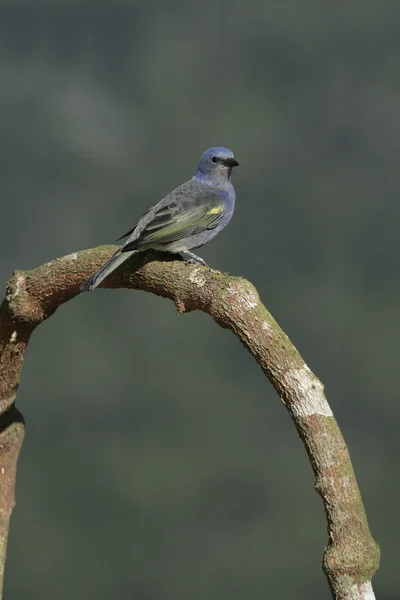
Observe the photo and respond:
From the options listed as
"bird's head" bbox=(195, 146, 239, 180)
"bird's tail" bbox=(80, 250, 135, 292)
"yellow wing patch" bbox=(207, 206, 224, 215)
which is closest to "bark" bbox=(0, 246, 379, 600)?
"bird's tail" bbox=(80, 250, 135, 292)

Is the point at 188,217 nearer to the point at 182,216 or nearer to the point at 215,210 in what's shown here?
the point at 182,216

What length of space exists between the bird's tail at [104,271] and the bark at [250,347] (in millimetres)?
69

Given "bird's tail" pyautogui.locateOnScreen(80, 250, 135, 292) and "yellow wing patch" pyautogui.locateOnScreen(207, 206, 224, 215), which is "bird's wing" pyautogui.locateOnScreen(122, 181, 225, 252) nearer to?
"yellow wing patch" pyautogui.locateOnScreen(207, 206, 224, 215)

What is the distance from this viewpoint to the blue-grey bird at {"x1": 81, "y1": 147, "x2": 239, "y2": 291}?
2.67 meters

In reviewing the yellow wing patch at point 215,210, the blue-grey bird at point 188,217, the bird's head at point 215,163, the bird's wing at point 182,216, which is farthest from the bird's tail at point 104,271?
the bird's head at point 215,163

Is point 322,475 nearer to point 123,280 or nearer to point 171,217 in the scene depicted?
point 123,280

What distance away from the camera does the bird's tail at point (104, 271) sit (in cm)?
260

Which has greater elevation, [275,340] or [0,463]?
[275,340]

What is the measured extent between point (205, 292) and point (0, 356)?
0.83 meters

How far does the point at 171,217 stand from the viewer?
2.99 metres

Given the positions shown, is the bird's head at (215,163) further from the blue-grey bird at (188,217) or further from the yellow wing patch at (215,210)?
the yellow wing patch at (215,210)

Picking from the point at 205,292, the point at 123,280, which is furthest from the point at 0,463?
the point at 205,292

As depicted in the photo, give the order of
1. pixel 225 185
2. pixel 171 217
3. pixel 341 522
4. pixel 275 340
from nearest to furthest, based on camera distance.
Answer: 1. pixel 341 522
2. pixel 275 340
3. pixel 171 217
4. pixel 225 185

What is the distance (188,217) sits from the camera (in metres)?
3.04
